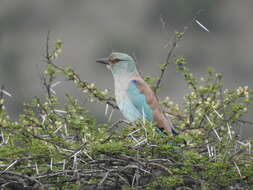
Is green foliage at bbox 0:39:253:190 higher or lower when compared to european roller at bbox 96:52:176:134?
lower

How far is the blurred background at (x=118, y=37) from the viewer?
16859 mm

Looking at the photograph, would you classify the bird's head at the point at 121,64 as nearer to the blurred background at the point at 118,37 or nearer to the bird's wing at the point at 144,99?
the bird's wing at the point at 144,99

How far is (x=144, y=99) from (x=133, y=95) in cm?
9

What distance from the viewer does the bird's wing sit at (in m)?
6.24

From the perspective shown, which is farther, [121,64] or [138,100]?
[121,64]

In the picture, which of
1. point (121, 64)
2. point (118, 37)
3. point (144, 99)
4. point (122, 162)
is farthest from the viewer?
point (118, 37)

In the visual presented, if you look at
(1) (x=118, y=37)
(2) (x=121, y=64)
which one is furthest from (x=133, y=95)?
(1) (x=118, y=37)

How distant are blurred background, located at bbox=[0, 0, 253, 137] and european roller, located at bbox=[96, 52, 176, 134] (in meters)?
8.79

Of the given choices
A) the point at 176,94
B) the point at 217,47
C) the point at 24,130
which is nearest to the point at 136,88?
the point at 24,130

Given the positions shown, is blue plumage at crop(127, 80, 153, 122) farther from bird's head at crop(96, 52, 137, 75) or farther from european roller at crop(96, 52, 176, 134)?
bird's head at crop(96, 52, 137, 75)

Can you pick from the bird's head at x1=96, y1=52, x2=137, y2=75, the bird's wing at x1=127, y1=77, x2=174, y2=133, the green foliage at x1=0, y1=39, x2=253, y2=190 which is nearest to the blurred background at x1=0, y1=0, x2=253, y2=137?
the bird's head at x1=96, y1=52, x2=137, y2=75

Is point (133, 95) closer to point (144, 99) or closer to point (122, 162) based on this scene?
point (144, 99)

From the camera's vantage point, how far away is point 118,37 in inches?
742

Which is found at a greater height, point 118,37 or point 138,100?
point 118,37
